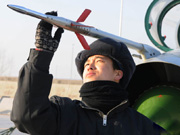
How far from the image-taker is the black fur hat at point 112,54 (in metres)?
2.21

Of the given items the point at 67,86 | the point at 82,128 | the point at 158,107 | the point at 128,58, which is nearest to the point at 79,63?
the point at 128,58

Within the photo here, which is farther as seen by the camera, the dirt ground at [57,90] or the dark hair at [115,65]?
→ the dirt ground at [57,90]

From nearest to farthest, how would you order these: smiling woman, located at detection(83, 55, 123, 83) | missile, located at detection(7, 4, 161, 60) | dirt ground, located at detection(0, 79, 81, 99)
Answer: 1. smiling woman, located at detection(83, 55, 123, 83)
2. missile, located at detection(7, 4, 161, 60)
3. dirt ground, located at detection(0, 79, 81, 99)

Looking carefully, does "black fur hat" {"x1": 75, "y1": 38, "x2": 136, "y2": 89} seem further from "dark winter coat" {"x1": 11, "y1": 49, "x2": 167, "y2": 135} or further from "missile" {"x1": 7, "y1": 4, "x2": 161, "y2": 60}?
"dark winter coat" {"x1": 11, "y1": 49, "x2": 167, "y2": 135}

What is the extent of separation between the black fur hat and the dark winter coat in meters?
0.36

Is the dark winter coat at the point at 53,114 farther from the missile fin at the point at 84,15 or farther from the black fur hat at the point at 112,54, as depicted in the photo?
the missile fin at the point at 84,15

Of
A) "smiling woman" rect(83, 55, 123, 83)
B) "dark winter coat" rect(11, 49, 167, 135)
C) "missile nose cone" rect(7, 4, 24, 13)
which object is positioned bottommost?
"dark winter coat" rect(11, 49, 167, 135)

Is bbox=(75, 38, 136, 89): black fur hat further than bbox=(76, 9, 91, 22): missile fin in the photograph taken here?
No

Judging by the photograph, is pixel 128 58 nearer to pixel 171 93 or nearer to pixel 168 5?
pixel 171 93

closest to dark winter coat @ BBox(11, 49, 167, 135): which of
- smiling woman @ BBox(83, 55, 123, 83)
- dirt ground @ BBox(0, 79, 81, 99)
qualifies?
smiling woman @ BBox(83, 55, 123, 83)

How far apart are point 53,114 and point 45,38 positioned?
0.55 m

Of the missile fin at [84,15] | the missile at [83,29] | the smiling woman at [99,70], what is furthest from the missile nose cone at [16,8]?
the smiling woman at [99,70]

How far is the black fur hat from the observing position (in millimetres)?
2209

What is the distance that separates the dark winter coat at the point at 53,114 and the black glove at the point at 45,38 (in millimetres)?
60
